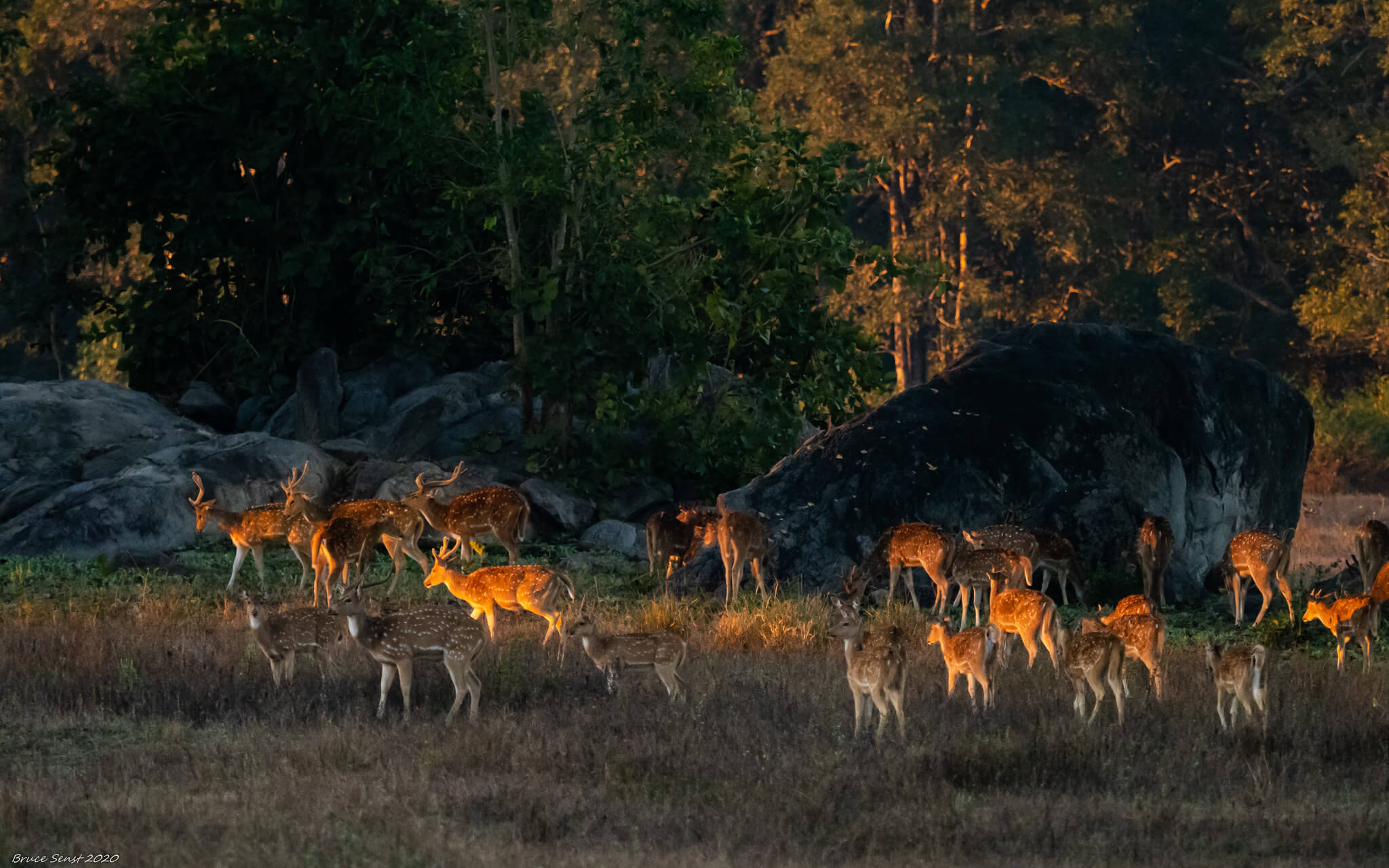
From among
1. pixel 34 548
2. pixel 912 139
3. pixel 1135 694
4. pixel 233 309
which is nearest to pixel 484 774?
pixel 1135 694

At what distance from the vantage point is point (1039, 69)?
4519cm

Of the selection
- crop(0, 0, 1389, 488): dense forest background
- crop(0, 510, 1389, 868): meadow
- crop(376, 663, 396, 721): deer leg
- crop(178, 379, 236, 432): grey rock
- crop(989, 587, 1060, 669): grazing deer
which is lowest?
crop(0, 510, 1389, 868): meadow

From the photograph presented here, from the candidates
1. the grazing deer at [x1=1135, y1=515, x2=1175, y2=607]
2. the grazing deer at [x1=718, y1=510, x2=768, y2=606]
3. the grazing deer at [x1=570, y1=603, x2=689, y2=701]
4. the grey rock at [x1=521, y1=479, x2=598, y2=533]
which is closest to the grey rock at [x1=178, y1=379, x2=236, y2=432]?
the grey rock at [x1=521, y1=479, x2=598, y2=533]

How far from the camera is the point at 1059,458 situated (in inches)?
767

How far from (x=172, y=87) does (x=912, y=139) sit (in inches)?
867

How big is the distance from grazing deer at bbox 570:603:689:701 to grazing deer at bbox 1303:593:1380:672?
5.11 meters

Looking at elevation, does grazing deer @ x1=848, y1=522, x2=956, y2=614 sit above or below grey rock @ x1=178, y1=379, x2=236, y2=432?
below

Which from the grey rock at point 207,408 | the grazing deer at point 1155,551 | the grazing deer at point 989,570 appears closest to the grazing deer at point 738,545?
the grazing deer at point 989,570

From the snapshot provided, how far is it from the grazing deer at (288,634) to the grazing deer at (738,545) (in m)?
4.86

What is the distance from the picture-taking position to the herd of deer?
12180mm

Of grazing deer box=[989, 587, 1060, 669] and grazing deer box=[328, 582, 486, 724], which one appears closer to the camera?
grazing deer box=[328, 582, 486, 724]

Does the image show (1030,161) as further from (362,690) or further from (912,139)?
(362,690)

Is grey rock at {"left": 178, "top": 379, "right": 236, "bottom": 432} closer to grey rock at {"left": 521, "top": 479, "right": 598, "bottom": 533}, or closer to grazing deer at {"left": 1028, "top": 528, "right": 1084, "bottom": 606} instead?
grey rock at {"left": 521, "top": 479, "right": 598, "bottom": 533}

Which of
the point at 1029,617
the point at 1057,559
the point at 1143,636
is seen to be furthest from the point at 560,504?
the point at 1143,636
